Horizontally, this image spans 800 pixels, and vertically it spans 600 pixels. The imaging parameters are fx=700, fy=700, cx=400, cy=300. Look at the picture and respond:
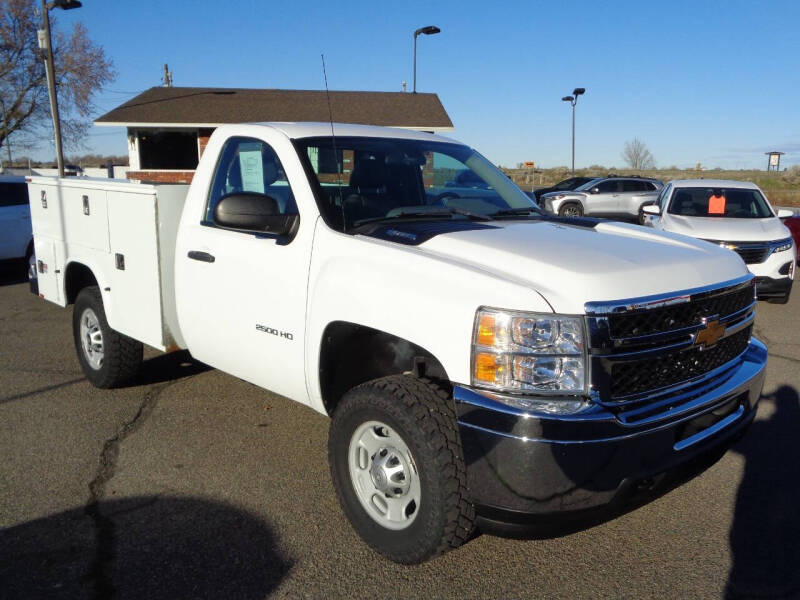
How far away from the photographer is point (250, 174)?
4.26 metres

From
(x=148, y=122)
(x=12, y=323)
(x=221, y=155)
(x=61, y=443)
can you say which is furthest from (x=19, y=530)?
(x=148, y=122)

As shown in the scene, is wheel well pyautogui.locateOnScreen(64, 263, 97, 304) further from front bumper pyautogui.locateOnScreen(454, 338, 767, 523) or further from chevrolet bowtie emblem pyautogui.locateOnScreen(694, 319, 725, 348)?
chevrolet bowtie emblem pyautogui.locateOnScreen(694, 319, 725, 348)

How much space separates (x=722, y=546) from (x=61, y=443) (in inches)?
155

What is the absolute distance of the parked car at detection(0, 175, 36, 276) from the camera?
11445 millimetres

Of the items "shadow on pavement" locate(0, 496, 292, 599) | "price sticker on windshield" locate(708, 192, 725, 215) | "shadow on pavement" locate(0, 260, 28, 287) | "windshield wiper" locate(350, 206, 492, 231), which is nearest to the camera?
"shadow on pavement" locate(0, 496, 292, 599)

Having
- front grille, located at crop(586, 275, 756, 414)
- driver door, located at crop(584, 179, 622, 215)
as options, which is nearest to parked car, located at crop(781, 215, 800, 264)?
front grille, located at crop(586, 275, 756, 414)

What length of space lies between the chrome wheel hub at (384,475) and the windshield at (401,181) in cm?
105

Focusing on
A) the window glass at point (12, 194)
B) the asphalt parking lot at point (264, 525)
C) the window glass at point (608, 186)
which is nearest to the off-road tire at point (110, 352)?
the asphalt parking lot at point (264, 525)

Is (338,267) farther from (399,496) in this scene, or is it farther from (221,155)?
(221,155)

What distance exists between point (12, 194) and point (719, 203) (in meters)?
11.4

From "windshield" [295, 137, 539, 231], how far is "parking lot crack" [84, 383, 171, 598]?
188 cm

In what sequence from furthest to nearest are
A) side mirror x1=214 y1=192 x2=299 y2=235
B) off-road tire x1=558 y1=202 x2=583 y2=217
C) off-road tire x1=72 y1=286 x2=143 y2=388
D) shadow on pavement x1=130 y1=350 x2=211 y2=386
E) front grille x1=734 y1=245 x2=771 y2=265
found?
off-road tire x1=558 y1=202 x2=583 y2=217
front grille x1=734 y1=245 x2=771 y2=265
shadow on pavement x1=130 y1=350 x2=211 y2=386
off-road tire x1=72 y1=286 x2=143 y2=388
side mirror x1=214 y1=192 x2=299 y2=235

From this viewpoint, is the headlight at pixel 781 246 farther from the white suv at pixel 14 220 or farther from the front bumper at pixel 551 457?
the white suv at pixel 14 220

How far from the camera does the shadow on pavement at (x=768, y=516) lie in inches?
122
